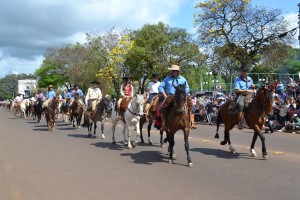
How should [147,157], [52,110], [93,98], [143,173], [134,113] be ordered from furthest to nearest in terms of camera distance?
[52,110], [93,98], [134,113], [147,157], [143,173]

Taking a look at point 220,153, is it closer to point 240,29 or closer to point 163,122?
→ point 163,122

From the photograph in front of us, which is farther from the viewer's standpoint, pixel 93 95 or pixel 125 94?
pixel 93 95

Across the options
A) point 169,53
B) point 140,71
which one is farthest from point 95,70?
point 169,53

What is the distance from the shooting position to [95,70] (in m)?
56.8

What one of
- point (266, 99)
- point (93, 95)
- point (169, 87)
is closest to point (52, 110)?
point (93, 95)

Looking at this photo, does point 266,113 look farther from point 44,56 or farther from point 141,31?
point 44,56

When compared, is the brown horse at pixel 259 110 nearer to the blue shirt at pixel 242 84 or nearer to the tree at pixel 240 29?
the blue shirt at pixel 242 84

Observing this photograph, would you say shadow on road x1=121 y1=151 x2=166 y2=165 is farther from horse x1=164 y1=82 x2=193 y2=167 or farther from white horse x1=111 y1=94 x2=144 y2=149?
white horse x1=111 y1=94 x2=144 y2=149

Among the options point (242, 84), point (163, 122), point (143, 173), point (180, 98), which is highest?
point (242, 84)

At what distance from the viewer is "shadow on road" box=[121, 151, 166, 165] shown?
10266 mm

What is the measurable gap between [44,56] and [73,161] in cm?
7636

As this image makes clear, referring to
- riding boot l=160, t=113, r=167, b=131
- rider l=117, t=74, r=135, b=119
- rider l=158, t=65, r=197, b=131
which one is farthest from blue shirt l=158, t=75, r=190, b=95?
rider l=117, t=74, r=135, b=119

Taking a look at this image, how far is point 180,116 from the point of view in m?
9.77

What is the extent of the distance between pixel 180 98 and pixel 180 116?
1.85 feet
